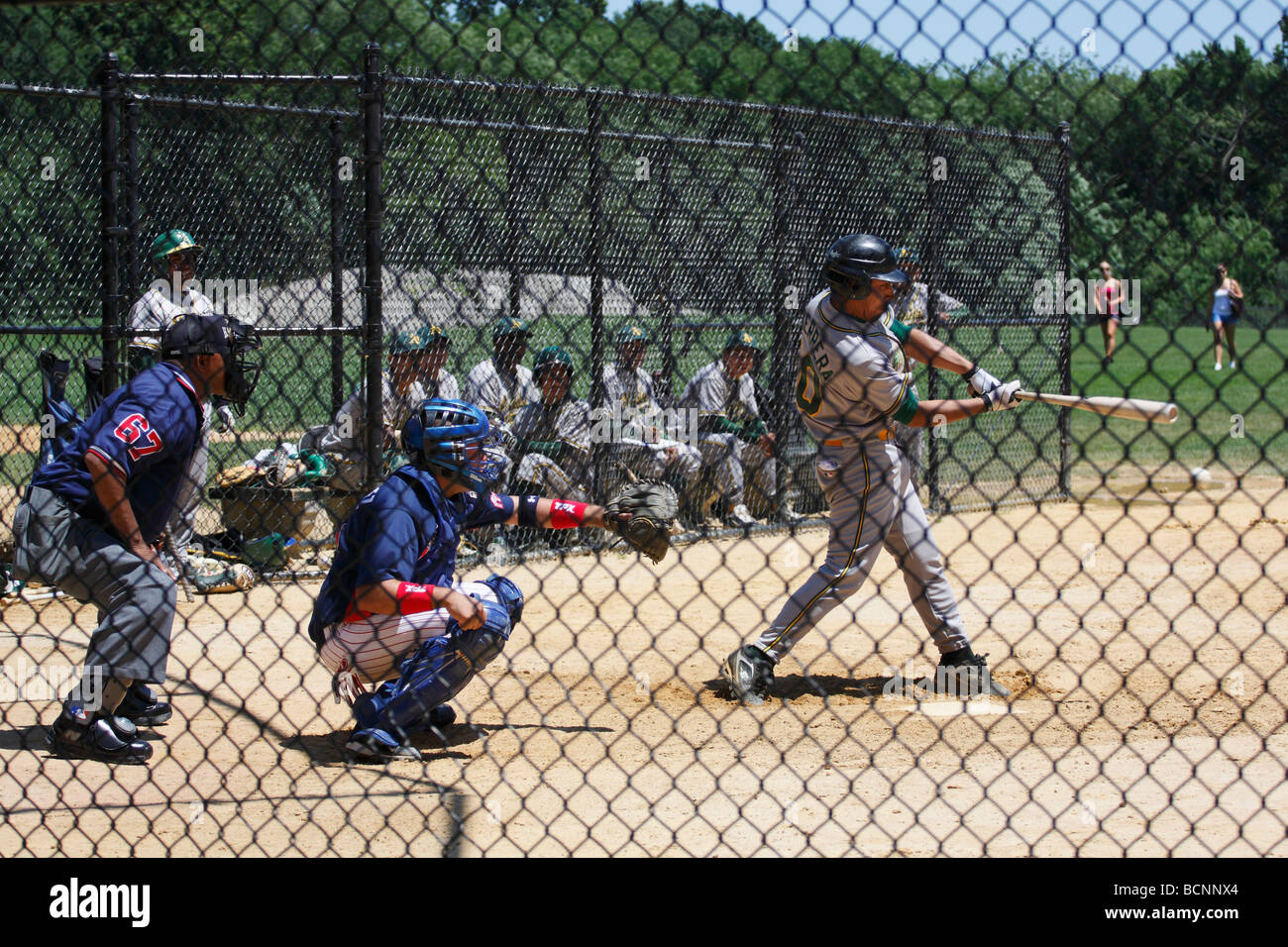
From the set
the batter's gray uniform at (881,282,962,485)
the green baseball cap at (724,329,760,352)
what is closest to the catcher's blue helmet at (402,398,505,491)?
the green baseball cap at (724,329,760,352)

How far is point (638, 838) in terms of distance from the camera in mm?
3512

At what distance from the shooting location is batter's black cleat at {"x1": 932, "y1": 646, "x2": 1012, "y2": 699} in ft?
16.4

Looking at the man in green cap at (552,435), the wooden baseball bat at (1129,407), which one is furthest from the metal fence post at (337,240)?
the wooden baseball bat at (1129,407)

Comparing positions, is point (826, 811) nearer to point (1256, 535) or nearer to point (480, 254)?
point (480, 254)

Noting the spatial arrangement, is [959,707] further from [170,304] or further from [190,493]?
[170,304]

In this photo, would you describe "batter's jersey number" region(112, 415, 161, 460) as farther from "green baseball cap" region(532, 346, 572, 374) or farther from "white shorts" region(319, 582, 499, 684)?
"green baseball cap" region(532, 346, 572, 374)

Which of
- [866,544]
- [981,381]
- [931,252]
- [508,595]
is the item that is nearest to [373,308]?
[508,595]

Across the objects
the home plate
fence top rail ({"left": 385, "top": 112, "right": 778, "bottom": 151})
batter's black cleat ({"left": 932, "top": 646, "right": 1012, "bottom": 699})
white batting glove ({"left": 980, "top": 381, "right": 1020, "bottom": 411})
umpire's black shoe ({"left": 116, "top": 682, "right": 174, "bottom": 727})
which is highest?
fence top rail ({"left": 385, "top": 112, "right": 778, "bottom": 151})

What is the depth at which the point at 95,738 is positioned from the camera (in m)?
4.30

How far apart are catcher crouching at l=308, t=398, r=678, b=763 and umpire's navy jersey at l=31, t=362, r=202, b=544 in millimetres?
615

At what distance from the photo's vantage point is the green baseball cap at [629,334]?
794 cm

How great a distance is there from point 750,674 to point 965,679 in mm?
845
